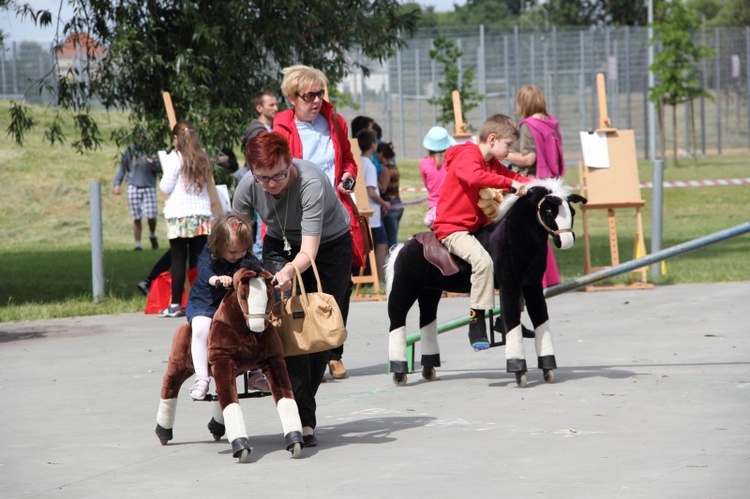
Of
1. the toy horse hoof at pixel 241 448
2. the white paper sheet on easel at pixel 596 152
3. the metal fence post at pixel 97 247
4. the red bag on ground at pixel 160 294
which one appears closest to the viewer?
the toy horse hoof at pixel 241 448

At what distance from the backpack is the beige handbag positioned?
6.32m

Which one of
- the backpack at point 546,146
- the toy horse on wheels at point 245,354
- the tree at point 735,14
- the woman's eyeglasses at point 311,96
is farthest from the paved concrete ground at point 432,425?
the tree at point 735,14

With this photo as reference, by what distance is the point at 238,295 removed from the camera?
6.54m

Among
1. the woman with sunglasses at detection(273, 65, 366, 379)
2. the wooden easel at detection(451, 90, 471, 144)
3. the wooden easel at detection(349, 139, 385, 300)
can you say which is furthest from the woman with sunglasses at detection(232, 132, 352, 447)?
the wooden easel at detection(349, 139, 385, 300)

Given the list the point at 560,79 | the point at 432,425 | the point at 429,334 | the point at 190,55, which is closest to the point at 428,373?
the point at 429,334

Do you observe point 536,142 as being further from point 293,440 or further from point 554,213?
point 293,440

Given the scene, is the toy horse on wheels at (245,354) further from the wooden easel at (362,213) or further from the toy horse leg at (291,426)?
the wooden easel at (362,213)

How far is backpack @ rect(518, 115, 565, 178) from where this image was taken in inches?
503

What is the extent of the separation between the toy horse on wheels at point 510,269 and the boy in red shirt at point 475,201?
10cm

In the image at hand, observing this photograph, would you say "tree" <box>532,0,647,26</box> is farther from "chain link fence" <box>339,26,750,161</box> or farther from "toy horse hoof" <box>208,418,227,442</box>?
"toy horse hoof" <box>208,418,227,442</box>

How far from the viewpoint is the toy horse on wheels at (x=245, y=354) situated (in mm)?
6551

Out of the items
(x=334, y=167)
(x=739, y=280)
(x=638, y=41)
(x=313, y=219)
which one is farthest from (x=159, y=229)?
(x=638, y=41)

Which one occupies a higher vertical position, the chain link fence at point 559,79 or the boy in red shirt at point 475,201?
the chain link fence at point 559,79

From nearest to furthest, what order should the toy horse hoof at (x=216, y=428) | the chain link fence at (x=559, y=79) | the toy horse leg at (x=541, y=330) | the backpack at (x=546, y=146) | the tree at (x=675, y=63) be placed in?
the toy horse hoof at (x=216, y=428), the toy horse leg at (x=541, y=330), the backpack at (x=546, y=146), the tree at (x=675, y=63), the chain link fence at (x=559, y=79)
